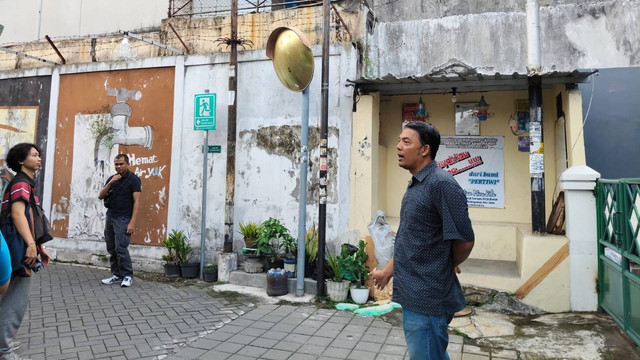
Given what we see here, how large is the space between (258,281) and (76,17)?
884 centimetres

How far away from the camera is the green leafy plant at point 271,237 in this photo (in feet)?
20.8

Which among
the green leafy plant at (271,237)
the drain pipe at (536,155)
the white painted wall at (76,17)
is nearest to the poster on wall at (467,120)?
the drain pipe at (536,155)

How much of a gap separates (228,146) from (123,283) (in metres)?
2.70

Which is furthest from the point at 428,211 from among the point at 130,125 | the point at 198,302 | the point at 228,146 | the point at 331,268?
the point at 130,125

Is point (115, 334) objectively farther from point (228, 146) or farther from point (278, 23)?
point (278, 23)

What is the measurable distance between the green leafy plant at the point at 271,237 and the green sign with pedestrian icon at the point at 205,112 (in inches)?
76.3

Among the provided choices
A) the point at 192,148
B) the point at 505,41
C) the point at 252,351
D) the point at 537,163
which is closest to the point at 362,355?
the point at 252,351

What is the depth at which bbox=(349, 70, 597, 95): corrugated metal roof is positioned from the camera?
18.2 feet

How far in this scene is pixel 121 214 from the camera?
255 inches

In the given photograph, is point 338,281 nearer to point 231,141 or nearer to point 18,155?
point 231,141

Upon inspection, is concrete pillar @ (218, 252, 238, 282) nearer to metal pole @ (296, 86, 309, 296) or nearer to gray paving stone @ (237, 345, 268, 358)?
metal pole @ (296, 86, 309, 296)

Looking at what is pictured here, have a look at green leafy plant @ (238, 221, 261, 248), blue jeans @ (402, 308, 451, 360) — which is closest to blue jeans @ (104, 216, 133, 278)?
green leafy plant @ (238, 221, 261, 248)

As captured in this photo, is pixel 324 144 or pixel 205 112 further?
pixel 205 112

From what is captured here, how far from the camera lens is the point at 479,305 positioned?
5609mm
